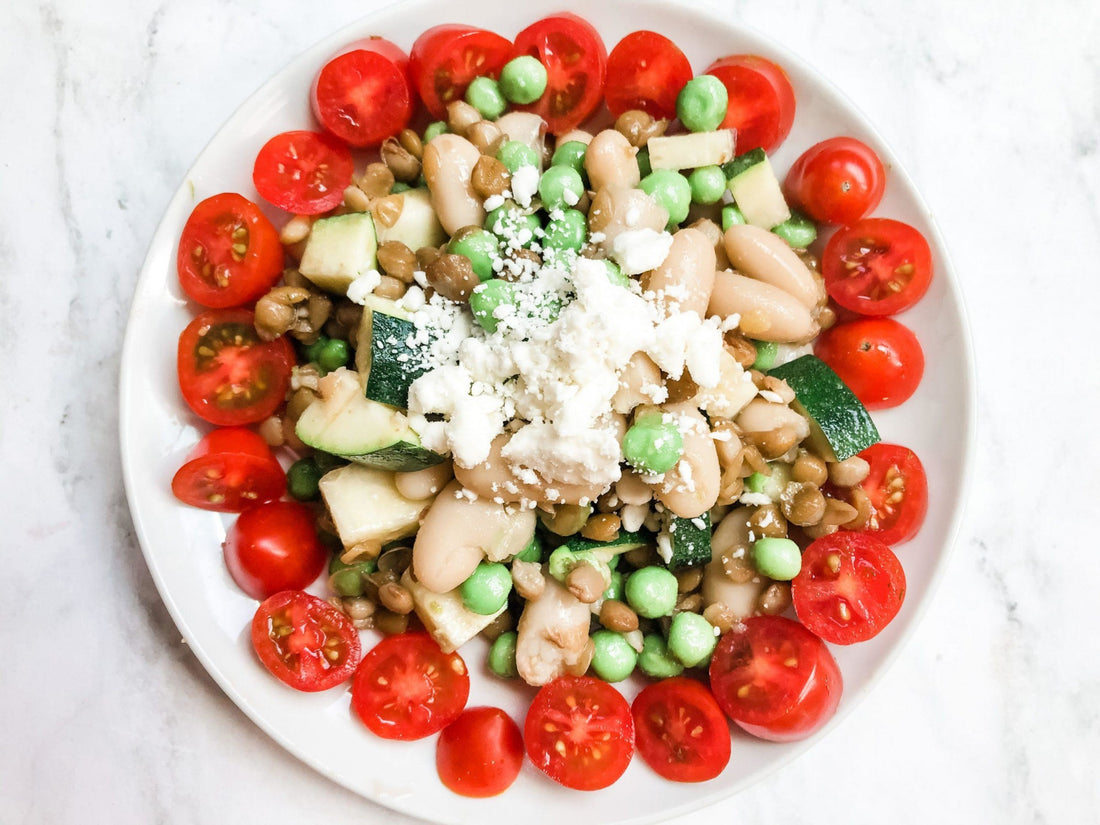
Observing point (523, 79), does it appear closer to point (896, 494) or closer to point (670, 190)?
point (670, 190)

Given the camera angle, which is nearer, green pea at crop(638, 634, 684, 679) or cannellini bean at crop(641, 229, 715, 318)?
cannellini bean at crop(641, 229, 715, 318)

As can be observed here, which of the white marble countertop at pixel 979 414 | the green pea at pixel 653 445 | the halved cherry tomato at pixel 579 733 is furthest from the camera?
the white marble countertop at pixel 979 414

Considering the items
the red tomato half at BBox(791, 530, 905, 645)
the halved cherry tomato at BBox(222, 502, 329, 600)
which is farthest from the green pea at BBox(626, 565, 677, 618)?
the halved cherry tomato at BBox(222, 502, 329, 600)

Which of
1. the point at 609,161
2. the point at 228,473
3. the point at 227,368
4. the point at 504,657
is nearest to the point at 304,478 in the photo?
the point at 228,473

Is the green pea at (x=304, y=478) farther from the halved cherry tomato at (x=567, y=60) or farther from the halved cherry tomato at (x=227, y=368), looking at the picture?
the halved cherry tomato at (x=567, y=60)

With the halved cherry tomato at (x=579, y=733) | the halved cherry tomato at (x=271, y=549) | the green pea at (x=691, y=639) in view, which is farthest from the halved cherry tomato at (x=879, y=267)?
the halved cherry tomato at (x=271, y=549)

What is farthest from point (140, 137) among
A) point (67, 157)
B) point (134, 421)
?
point (134, 421)

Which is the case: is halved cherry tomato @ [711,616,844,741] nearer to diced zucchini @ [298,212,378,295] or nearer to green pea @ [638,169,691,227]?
green pea @ [638,169,691,227]
